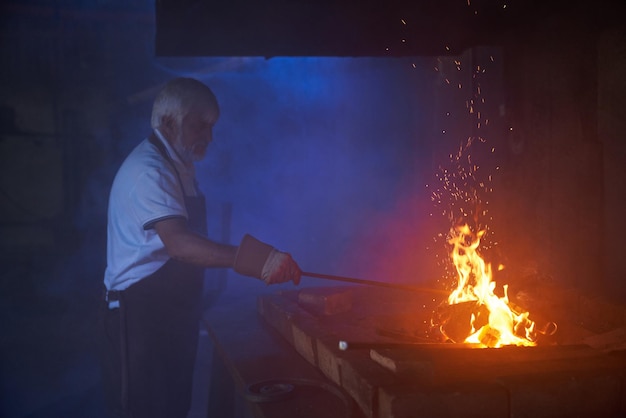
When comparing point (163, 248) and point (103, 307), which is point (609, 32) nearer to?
point (163, 248)

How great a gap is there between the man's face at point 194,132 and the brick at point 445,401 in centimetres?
226

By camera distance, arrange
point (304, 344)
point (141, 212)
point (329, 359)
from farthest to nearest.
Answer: point (141, 212) < point (304, 344) < point (329, 359)

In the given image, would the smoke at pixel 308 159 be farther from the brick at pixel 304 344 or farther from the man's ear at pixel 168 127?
the brick at pixel 304 344

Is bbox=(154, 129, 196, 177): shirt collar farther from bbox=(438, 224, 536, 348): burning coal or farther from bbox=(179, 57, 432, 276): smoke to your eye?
bbox=(179, 57, 432, 276): smoke

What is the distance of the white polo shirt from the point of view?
3137 mm

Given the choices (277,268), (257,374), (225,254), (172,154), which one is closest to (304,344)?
(257,374)

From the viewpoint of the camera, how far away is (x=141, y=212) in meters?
3.14

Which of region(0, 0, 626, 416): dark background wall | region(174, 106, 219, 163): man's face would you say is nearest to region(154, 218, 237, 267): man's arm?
region(174, 106, 219, 163): man's face

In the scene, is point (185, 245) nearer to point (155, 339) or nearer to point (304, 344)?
point (155, 339)

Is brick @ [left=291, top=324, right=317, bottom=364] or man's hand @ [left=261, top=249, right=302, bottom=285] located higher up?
man's hand @ [left=261, top=249, right=302, bottom=285]

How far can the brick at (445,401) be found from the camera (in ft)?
6.26

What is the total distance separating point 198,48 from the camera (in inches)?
155

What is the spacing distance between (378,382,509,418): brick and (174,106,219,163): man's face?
7.41 ft

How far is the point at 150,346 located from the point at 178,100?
1.57m
